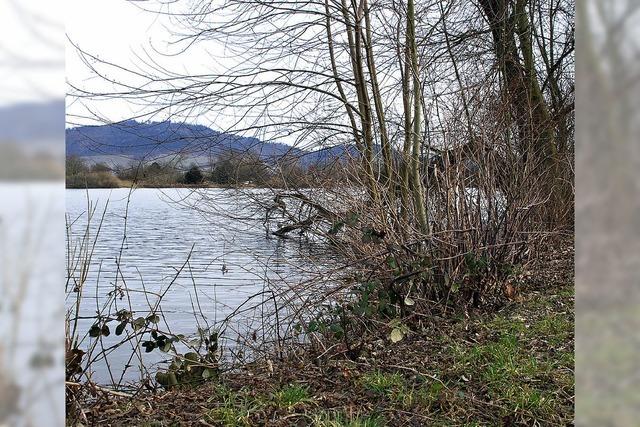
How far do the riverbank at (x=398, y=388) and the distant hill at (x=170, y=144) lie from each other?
170 centimetres

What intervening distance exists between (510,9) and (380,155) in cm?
319

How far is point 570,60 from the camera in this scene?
26.8ft

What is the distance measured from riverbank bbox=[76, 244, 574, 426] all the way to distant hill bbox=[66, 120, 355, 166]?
170 cm

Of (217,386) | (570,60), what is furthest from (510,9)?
(217,386)

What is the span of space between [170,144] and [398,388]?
299 centimetres

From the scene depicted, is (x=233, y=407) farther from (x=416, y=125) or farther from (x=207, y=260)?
(x=416, y=125)

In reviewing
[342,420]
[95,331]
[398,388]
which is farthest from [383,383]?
[95,331]

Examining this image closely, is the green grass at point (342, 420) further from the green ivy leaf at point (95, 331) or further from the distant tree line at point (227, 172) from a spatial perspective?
the distant tree line at point (227, 172)

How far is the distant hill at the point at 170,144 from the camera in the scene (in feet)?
17.2

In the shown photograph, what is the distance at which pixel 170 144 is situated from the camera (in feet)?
17.8

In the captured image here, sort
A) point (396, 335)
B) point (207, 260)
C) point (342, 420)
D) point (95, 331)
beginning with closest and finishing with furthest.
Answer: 1. point (342, 420)
2. point (95, 331)
3. point (396, 335)
4. point (207, 260)

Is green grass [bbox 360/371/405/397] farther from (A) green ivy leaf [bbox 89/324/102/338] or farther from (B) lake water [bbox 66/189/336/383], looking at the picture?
(A) green ivy leaf [bbox 89/324/102/338]

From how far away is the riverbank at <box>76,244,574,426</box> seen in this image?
2.92m
